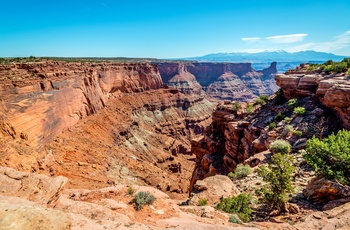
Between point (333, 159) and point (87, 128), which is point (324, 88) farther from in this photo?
point (87, 128)

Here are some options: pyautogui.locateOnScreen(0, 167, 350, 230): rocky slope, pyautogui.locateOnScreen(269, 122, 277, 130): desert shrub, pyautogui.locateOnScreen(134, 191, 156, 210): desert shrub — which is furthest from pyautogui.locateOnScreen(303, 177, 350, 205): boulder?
pyautogui.locateOnScreen(269, 122, 277, 130): desert shrub

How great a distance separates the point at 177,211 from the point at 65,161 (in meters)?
23.7

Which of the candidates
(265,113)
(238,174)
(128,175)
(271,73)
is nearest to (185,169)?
(128,175)

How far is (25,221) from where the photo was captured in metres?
4.99

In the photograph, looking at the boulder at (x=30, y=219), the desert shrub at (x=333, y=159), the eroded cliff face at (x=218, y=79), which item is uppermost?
the boulder at (x=30, y=219)

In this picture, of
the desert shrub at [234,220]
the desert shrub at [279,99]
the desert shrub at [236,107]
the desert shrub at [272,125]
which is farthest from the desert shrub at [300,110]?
the desert shrub at [234,220]

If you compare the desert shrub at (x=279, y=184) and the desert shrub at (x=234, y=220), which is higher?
the desert shrub at (x=279, y=184)

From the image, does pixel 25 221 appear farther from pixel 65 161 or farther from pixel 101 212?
pixel 65 161

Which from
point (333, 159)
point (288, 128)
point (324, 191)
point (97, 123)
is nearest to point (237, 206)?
point (324, 191)

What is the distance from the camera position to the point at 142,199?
10688 mm

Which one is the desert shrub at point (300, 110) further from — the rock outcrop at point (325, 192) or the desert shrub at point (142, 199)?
the desert shrub at point (142, 199)

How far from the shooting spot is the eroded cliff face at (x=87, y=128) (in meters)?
25.7

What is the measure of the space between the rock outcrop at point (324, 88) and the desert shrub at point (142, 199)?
1794cm

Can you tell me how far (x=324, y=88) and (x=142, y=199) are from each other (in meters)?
20.6
